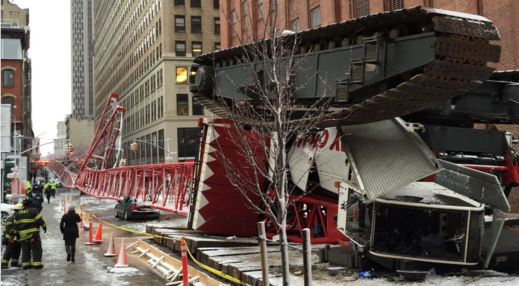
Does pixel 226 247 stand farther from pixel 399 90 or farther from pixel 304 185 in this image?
pixel 399 90

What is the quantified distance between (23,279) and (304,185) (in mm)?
6892

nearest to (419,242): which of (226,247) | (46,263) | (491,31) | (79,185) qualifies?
(491,31)

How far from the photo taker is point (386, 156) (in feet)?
32.6

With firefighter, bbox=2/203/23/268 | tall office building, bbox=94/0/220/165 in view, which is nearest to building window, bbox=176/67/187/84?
tall office building, bbox=94/0/220/165

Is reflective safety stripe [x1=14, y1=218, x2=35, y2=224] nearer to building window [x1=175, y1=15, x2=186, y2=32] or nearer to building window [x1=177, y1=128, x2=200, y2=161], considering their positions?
building window [x1=177, y1=128, x2=200, y2=161]

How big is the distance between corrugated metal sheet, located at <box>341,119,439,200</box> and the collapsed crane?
0.07ft

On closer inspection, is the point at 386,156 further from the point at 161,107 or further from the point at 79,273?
the point at 161,107

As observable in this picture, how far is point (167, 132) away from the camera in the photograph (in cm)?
6619

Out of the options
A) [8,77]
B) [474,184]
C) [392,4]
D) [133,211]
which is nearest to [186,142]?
[8,77]

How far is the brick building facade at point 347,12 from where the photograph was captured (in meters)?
21.8

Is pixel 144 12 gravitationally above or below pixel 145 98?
above

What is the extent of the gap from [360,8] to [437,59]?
999 inches

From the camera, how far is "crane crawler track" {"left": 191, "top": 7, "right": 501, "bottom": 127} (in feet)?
25.0

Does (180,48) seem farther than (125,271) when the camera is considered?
Yes
